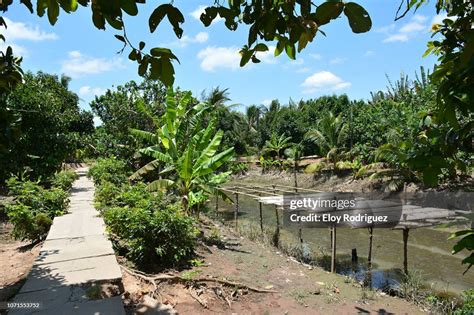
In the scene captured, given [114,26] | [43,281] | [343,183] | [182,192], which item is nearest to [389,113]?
[343,183]

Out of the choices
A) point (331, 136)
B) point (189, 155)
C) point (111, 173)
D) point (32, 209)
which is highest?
point (331, 136)

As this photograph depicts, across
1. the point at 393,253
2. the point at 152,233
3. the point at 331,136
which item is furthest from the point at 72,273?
the point at 331,136

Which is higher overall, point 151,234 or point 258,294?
point 151,234

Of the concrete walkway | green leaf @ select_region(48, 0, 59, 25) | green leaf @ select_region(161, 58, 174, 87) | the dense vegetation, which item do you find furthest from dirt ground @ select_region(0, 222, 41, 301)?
green leaf @ select_region(161, 58, 174, 87)

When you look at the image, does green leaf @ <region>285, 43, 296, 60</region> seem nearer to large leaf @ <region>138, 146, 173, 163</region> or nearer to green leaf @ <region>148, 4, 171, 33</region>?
green leaf @ <region>148, 4, 171, 33</region>

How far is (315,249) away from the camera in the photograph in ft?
30.5

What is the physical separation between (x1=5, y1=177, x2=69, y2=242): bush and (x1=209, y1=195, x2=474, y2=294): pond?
221 inches

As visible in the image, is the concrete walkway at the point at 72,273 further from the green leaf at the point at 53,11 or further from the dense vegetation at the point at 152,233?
the green leaf at the point at 53,11

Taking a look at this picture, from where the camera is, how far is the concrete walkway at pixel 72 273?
3.14 m

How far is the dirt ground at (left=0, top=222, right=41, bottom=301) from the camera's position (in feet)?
13.6

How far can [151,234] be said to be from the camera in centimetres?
548

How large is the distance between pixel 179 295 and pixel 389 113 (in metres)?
15.5

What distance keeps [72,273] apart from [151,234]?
1.64 metres

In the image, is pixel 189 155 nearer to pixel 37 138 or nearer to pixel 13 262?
pixel 13 262
